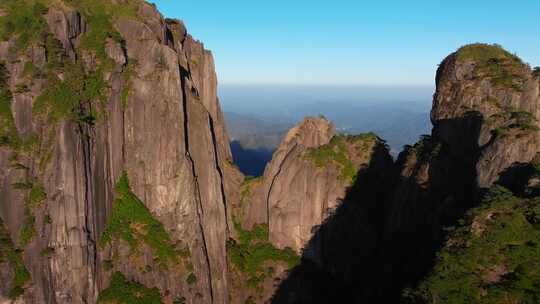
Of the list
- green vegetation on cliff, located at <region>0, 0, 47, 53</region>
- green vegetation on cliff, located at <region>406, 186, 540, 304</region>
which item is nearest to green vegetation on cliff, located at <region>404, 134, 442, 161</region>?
green vegetation on cliff, located at <region>406, 186, 540, 304</region>

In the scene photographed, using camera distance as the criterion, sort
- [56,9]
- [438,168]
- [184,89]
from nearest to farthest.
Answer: [438,168] → [56,9] → [184,89]

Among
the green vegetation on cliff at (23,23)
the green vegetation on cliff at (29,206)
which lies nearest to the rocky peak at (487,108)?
the green vegetation on cliff at (29,206)

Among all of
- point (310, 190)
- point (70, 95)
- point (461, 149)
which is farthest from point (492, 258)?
point (70, 95)

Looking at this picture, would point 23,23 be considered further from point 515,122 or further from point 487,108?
point 515,122

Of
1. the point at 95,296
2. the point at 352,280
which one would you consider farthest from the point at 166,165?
the point at 352,280

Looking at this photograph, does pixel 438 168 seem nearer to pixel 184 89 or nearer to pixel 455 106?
pixel 455 106
